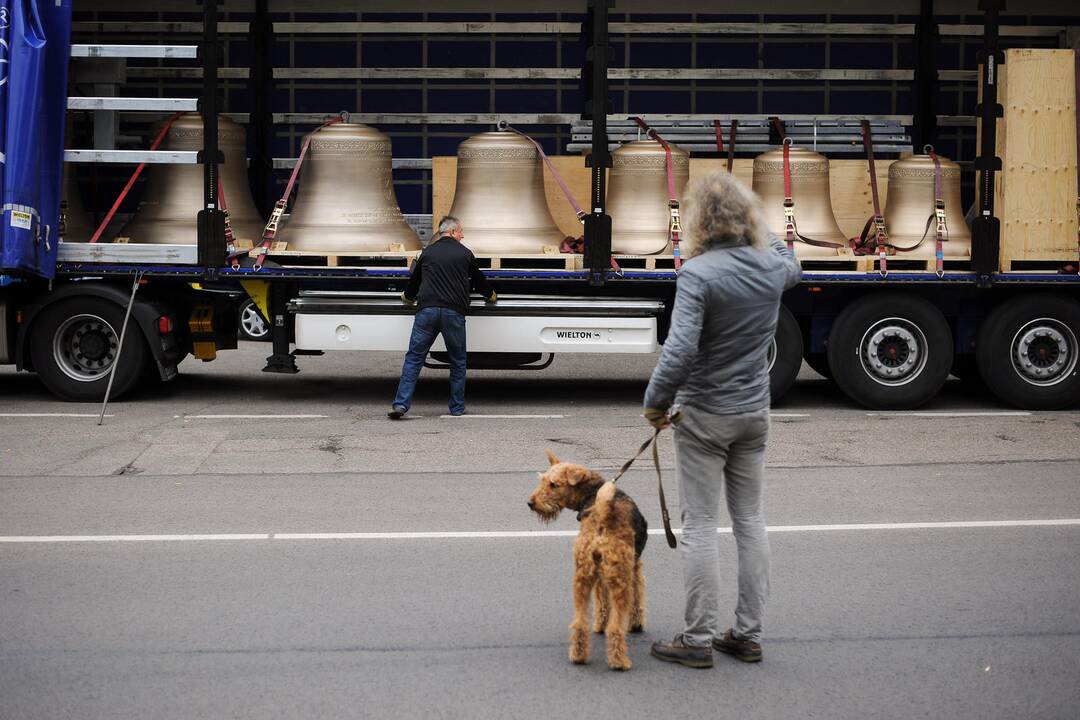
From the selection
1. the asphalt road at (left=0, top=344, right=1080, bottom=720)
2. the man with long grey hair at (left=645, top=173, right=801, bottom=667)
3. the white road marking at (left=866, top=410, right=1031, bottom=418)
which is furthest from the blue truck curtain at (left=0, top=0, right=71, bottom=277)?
the man with long grey hair at (left=645, top=173, right=801, bottom=667)

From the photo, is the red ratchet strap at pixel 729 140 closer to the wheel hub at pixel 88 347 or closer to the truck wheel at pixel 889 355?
the truck wheel at pixel 889 355

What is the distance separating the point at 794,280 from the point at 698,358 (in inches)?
20.3

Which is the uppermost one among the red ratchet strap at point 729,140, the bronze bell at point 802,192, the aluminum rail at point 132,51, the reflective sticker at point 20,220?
the aluminum rail at point 132,51

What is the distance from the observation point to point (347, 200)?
1270 centimetres

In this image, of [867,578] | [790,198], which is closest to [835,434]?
[790,198]

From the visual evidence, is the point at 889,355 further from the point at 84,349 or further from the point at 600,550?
the point at 600,550

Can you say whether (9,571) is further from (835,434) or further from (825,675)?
(835,434)

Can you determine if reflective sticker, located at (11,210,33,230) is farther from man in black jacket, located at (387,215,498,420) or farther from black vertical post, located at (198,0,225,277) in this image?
man in black jacket, located at (387,215,498,420)

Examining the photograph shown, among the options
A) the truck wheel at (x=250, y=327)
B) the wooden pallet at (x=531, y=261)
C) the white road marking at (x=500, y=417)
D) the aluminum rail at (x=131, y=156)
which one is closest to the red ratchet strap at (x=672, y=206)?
the wooden pallet at (x=531, y=261)

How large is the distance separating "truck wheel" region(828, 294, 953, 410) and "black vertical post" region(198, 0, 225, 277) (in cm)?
545

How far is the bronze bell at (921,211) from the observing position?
12.6 meters

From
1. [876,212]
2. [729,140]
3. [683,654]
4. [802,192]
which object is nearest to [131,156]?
[729,140]

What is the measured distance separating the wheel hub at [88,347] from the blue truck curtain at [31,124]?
0.63 meters

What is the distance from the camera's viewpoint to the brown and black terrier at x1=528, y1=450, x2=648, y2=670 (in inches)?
207
